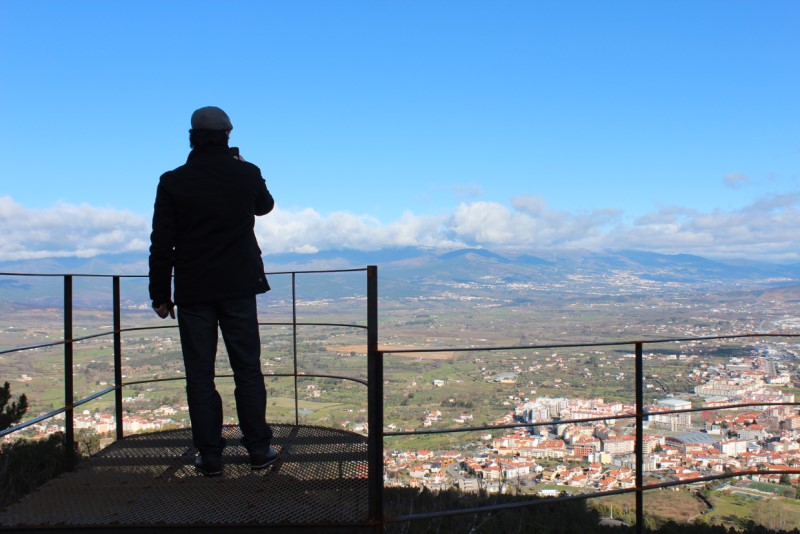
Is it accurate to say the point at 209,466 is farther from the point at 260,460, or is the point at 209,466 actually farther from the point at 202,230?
the point at 202,230

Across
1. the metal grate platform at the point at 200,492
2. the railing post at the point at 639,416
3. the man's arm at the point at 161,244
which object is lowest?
the metal grate platform at the point at 200,492

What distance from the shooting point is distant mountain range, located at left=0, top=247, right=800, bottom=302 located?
8329cm

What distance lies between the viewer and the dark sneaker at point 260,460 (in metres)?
3.50

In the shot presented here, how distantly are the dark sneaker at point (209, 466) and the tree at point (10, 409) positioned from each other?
4622 mm

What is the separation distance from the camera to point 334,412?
1320cm

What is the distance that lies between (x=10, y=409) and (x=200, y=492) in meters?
5.02

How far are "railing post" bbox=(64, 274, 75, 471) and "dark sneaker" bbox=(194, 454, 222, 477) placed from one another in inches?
37.0

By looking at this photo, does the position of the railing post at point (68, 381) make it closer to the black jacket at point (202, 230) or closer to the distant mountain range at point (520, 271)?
the black jacket at point (202, 230)

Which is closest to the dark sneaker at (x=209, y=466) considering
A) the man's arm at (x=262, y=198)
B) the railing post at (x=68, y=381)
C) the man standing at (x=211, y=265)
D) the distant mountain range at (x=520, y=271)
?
the man standing at (x=211, y=265)

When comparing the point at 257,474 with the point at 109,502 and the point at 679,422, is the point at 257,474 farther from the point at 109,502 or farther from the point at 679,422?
the point at 679,422

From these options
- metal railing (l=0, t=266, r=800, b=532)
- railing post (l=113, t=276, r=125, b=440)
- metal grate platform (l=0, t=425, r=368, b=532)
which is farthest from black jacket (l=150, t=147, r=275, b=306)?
railing post (l=113, t=276, r=125, b=440)

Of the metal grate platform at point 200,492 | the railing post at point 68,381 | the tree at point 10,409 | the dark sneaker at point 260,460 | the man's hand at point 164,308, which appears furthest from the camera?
the tree at point 10,409

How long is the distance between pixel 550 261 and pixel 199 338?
583 feet

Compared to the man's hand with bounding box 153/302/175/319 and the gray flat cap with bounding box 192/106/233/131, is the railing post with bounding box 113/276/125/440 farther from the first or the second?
the gray flat cap with bounding box 192/106/233/131
